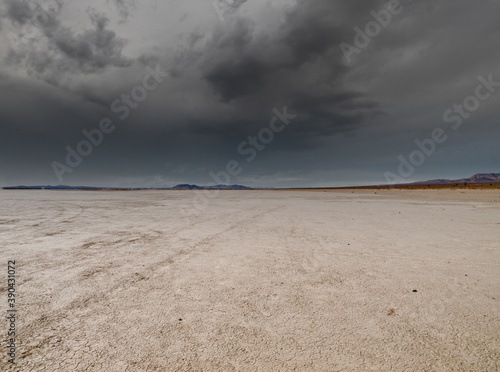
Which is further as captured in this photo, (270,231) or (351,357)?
(270,231)

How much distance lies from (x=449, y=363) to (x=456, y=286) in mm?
2042

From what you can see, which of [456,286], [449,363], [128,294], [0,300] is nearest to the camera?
[449,363]

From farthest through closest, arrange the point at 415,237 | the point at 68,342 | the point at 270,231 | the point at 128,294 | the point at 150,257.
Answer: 1. the point at 270,231
2. the point at 415,237
3. the point at 150,257
4. the point at 128,294
5. the point at 68,342

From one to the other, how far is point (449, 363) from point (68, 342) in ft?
11.4

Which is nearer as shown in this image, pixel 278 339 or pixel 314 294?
pixel 278 339

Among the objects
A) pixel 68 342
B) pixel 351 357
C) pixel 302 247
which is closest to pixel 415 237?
pixel 302 247

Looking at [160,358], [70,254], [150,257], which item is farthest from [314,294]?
[70,254]

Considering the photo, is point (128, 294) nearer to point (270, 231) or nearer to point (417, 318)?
point (417, 318)

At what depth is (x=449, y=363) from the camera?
2152 millimetres

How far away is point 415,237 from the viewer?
6984mm

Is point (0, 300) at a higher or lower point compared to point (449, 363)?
higher

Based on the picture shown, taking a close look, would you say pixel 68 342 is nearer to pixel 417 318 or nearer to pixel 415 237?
pixel 417 318

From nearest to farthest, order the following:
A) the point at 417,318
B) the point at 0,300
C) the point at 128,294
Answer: the point at 417,318 < the point at 0,300 < the point at 128,294

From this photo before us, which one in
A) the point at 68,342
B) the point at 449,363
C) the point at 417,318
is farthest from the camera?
the point at 417,318
